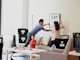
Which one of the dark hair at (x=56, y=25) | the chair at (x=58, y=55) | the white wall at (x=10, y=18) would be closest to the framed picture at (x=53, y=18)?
the dark hair at (x=56, y=25)

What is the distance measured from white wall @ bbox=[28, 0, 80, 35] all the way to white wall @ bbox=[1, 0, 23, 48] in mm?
591

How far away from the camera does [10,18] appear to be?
9070 mm

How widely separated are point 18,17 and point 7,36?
1053mm

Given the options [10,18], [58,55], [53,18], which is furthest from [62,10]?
[58,55]

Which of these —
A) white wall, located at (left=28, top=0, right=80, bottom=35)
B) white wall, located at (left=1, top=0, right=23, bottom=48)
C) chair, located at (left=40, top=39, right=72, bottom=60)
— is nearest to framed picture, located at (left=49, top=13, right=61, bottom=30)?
white wall, located at (left=28, top=0, right=80, bottom=35)

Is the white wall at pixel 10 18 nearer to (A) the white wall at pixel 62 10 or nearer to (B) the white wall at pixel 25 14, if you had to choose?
(B) the white wall at pixel 25 14

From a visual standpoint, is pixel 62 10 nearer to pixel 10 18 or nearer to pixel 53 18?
pixel 53 18

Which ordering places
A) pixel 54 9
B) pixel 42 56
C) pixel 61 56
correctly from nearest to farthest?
pixel 61 56 < pixel 42 56 < pixel 54 9

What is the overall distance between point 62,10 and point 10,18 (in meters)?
2.61

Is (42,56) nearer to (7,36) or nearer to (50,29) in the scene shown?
(50,29)

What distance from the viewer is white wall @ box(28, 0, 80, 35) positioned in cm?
749

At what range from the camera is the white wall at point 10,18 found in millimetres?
8961

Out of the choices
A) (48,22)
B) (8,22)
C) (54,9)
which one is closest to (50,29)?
(48,22)

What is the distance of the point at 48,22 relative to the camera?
8359mm
